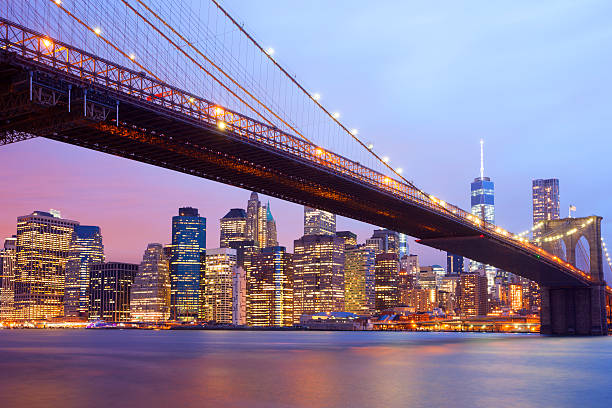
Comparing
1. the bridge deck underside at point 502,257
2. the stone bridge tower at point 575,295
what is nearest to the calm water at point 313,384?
the bridge deck underside at point 502,257

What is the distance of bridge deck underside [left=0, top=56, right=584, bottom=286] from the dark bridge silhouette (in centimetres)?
6

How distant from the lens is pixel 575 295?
85688mm

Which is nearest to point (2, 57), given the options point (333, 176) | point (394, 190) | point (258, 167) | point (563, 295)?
point (258, 167)

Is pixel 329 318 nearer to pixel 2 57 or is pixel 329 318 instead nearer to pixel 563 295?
pixel 563 295

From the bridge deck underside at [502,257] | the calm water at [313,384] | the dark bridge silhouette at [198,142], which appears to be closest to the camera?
the calm water at [313,384]

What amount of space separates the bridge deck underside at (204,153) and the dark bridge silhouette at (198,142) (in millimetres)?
60

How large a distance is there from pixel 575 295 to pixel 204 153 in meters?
60.3

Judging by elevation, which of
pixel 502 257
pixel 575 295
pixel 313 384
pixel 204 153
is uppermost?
pixel 204 153

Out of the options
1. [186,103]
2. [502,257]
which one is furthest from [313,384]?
[502,257]

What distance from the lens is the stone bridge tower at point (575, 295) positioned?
83.1 m

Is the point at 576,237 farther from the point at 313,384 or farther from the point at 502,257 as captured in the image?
the point at 313,384

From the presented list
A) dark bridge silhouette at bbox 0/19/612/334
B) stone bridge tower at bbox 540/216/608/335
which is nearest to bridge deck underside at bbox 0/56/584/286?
dark bridge silhouette at bbox 0/19/612/334

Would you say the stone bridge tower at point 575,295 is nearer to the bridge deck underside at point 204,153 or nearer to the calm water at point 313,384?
the bridge deck underside at point 204,153

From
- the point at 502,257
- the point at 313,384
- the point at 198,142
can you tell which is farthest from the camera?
the point at 502,257
